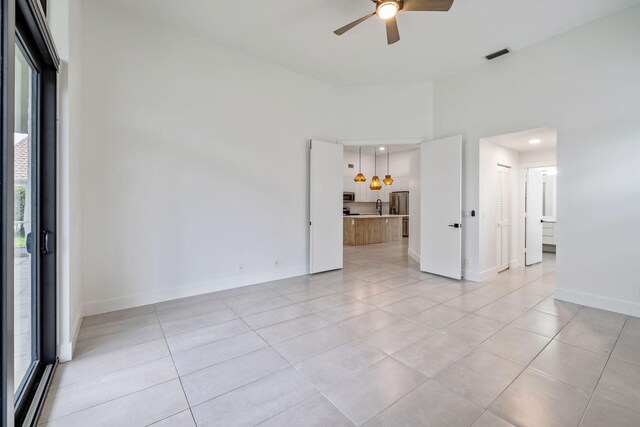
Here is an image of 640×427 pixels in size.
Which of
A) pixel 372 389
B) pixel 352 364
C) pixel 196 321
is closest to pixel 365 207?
pixel 196 321

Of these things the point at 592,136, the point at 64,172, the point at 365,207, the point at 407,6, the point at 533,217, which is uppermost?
the point at 407,6

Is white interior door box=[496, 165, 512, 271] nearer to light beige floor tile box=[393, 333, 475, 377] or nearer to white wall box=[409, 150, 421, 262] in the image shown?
white wall box=[409, 150, 421, 262]

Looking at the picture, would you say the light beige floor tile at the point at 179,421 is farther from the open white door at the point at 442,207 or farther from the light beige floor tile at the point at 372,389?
the open white door at the point at 442,207

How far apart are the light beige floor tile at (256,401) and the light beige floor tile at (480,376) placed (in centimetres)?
103

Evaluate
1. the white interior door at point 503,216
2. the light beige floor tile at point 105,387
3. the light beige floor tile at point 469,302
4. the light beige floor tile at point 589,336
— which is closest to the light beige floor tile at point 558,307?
the light beige floor tile at point 589,336

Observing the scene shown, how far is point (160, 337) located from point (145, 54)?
11.0ft

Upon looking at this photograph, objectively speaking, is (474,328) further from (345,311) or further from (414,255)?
(414,255)

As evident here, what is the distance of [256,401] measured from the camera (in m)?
1.83

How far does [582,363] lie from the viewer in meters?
2.28

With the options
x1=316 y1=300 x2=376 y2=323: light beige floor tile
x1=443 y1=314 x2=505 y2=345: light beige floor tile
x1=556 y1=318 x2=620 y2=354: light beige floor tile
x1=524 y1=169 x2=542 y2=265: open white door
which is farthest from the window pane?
x1=524 y1=169 x2=542 y2=265: open white door

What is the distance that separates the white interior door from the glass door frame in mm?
6125

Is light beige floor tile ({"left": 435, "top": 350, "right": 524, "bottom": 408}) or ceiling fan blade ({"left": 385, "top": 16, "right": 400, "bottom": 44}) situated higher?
ceiling fan blade ({"left": 385, "top": 16, "right": 400, "bottom": 44})

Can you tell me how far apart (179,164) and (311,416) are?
3327mm

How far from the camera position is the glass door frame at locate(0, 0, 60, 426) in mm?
1108
